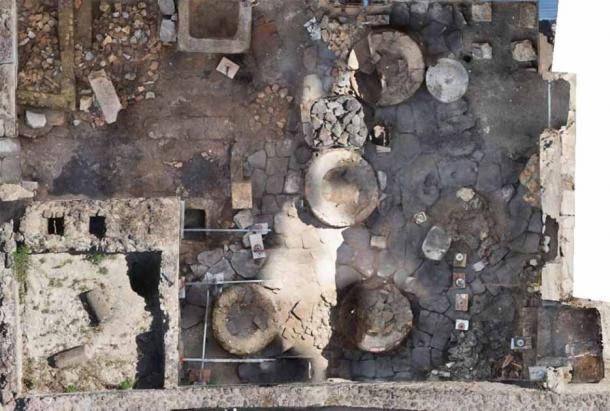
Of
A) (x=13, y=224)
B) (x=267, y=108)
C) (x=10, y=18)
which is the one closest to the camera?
(x=13, y=224)

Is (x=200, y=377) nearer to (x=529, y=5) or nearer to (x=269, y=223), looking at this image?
(x=269, y=223)

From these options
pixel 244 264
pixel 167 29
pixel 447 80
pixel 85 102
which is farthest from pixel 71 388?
pixel 447 80

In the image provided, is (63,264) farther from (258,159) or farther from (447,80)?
(447,80)

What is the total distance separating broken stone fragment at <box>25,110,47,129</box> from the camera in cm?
1259

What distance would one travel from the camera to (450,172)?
12883mm

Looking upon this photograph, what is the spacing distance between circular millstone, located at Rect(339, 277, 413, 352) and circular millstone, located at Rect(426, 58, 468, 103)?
214 centimetres

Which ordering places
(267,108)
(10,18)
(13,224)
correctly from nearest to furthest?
(13,224), (10,18), (267,108)

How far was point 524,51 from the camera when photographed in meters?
12.7

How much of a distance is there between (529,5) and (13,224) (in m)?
5.83

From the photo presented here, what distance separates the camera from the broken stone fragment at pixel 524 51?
12695mm

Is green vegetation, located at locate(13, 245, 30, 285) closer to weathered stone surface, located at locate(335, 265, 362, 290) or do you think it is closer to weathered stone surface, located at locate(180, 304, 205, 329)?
weathered stone surface, located at locate(180, 304, 205, 329)

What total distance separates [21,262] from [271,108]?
319 centimetres

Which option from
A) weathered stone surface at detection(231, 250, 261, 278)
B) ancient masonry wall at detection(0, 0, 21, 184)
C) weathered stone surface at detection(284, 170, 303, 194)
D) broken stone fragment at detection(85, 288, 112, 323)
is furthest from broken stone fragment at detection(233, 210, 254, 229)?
ancient masonry wall at detection(0, 0, 21, 184)

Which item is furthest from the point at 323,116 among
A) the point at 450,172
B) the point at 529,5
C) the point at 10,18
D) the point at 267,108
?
the point at 10,18
